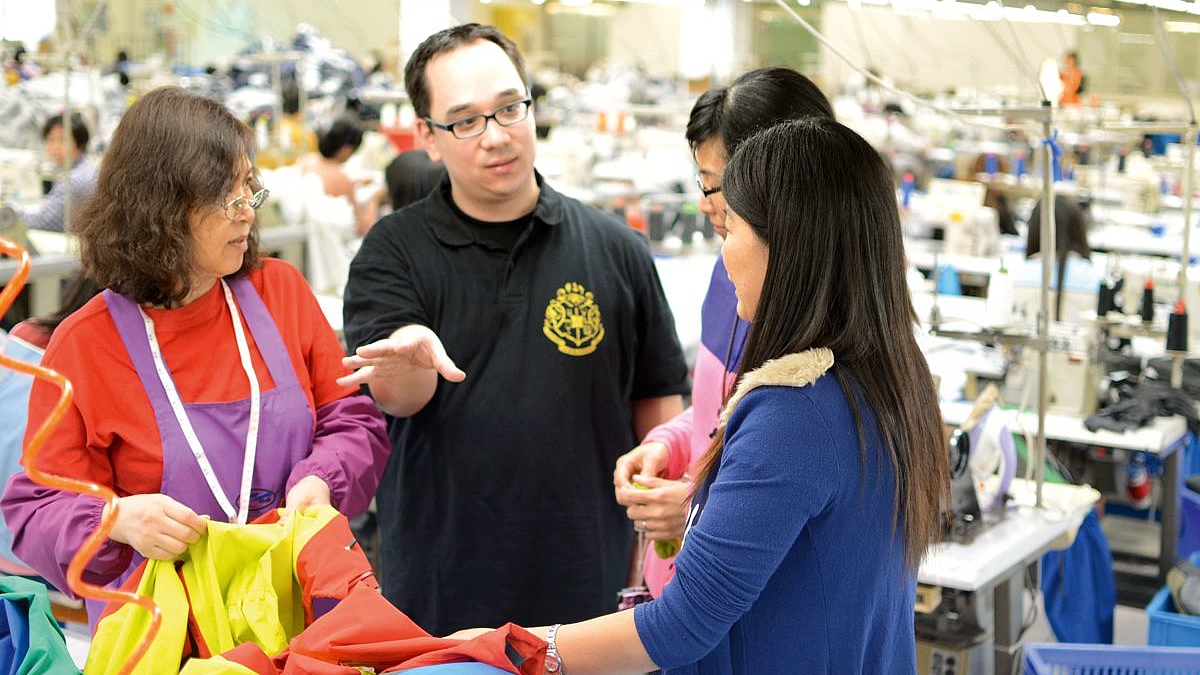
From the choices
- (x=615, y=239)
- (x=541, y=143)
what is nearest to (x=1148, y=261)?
(x=541, y=143)

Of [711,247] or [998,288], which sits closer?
[998,288]

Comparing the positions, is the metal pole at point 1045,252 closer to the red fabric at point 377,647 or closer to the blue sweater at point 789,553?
the blue sweater at point 789,553

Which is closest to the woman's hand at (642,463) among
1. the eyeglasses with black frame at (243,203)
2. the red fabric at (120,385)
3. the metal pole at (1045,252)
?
the red fabric at (120,385)

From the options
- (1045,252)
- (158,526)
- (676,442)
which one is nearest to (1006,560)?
(1045,252)

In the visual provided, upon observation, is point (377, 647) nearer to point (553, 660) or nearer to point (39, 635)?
point (553, 660)

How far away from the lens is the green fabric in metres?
1.46

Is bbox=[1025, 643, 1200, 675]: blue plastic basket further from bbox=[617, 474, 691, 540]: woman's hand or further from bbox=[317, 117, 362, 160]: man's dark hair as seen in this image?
bbox=[317, 117, 362, 160]: man's dark hair

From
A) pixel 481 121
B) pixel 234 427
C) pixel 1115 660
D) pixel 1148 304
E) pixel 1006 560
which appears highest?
pixel 481 121

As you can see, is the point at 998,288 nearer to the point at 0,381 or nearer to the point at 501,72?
the point at 501,72

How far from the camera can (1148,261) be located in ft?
20.1

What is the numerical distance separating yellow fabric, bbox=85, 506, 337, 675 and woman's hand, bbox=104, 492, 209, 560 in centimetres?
2

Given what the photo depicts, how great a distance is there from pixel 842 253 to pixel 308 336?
881 mm

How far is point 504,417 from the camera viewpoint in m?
2.19

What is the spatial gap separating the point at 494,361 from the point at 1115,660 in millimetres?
1559
